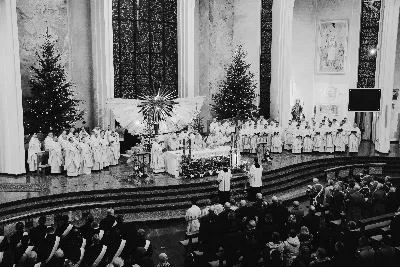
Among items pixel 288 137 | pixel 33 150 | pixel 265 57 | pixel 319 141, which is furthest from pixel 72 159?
pixel 265 57

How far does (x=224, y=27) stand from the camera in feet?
78.2

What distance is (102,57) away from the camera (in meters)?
20.7

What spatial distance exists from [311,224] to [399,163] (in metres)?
11.7

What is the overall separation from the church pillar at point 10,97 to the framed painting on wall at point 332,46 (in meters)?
15.2

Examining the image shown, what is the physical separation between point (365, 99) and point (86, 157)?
12.6 metres

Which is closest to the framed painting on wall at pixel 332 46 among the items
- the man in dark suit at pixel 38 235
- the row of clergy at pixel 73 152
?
the row of clergy at pixel 73 152

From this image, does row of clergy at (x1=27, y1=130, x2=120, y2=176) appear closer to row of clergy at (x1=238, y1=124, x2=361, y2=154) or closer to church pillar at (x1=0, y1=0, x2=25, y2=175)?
church pillar at (x1=0, y1=0, x2=25, y2=175)

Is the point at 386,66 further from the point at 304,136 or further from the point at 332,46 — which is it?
the point at 304,136

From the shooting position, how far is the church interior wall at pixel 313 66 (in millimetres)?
25156

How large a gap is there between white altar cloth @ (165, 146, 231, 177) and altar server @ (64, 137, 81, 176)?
3.15 meters

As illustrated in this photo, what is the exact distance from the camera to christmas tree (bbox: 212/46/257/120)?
886 inches

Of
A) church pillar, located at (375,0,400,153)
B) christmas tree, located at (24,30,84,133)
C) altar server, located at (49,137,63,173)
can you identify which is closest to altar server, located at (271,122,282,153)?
church pillar, located at (375,0,400,153)

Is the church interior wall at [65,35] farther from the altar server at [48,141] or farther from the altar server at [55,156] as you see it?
the altar server at [55,156]

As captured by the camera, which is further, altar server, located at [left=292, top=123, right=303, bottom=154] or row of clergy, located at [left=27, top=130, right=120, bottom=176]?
altar server, located at [left=292, top=123, right=303, bottom=154]
